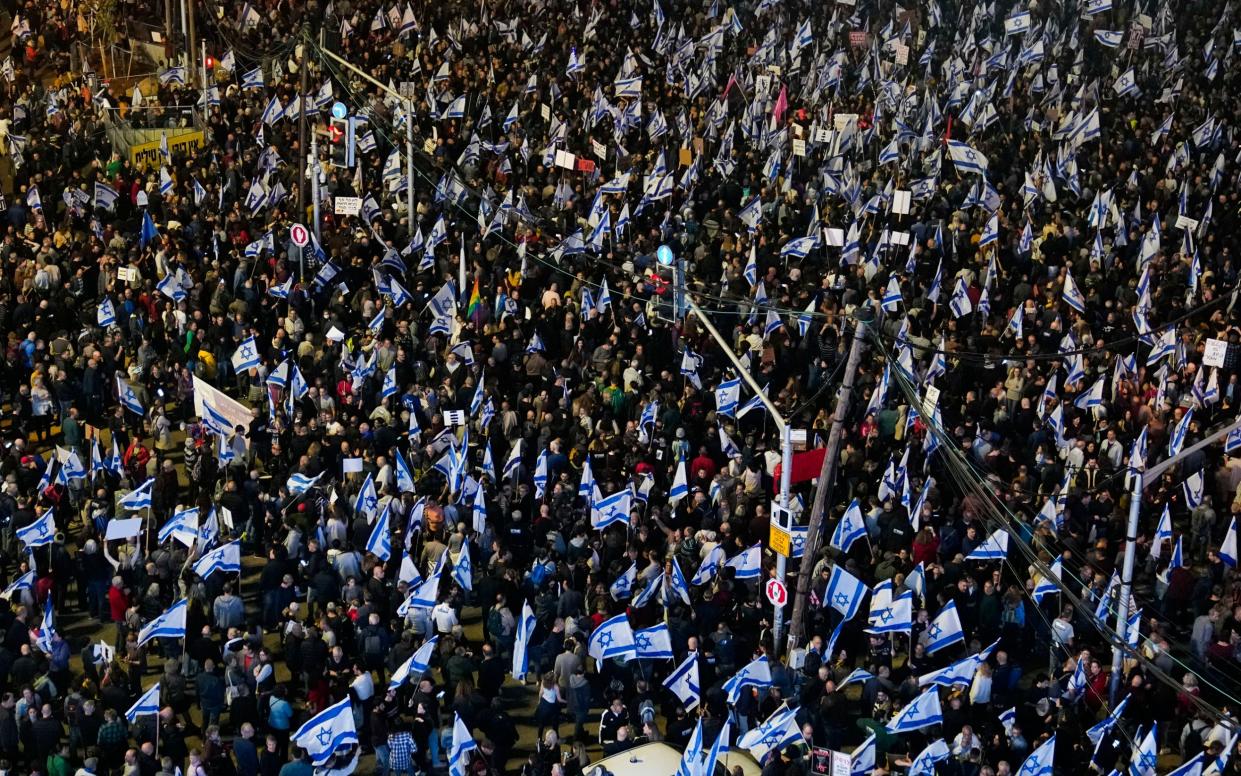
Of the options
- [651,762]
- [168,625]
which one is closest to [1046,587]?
[651,762]

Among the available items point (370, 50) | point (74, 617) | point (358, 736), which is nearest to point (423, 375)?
point (74, 617)

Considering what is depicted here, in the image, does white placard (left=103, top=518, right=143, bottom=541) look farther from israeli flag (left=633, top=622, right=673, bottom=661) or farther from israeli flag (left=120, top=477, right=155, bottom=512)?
israeli flag (left=633, top=622, right=673, bottom=661)

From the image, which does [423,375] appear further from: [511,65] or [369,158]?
[511,65]

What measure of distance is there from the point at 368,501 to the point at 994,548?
28.3ft

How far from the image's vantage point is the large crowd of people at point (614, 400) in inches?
908

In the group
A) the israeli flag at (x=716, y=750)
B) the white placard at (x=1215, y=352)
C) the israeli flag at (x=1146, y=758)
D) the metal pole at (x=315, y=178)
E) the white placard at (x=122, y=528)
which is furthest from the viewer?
the metal pole at (x=315, y=178)

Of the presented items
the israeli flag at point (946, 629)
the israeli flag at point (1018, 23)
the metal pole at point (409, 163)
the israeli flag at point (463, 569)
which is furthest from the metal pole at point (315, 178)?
the israeli flag at point (1018, 23)

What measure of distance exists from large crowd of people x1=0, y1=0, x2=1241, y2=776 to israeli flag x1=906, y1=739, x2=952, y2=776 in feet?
0.14

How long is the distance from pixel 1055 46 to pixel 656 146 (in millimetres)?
12481

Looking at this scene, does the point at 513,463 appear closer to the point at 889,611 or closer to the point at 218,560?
the point at 218,560

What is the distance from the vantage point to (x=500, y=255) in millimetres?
35844

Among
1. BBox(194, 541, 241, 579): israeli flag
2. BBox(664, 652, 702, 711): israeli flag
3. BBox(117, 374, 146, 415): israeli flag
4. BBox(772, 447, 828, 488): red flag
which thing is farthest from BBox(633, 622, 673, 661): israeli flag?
BBox(117, 374, 146, 415): israeli flag

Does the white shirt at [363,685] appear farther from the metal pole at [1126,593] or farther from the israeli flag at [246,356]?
the israeli flag at [246,356]

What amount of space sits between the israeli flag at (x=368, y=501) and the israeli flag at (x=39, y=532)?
4.11 meters
